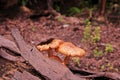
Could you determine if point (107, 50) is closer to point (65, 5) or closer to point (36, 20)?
point (36, 20)

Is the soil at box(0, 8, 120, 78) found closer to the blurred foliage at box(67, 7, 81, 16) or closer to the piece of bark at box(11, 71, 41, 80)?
the blurred foliage at box(67, 7, 81, 16)

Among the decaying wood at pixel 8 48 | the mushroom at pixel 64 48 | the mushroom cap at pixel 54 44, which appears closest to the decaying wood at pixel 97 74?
the mushroom at pixel 64 48

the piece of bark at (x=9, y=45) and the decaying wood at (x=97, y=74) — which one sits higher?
the piece of bark at (x=9, y=45)

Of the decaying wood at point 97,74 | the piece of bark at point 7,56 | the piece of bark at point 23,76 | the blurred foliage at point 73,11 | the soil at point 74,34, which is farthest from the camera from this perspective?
the blurred foliage at point 73,11

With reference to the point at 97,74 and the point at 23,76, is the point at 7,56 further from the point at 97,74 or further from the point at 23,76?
the point at 97,74

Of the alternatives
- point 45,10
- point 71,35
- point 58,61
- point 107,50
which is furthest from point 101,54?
point 45,10

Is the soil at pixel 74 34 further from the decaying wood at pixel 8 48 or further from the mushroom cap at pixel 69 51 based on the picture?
the mushroom cap at pixel 69 51

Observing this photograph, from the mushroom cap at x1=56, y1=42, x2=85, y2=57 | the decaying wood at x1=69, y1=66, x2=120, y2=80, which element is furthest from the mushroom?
the decaying wood at x1=69, y1=66, x2=120, y2=80
